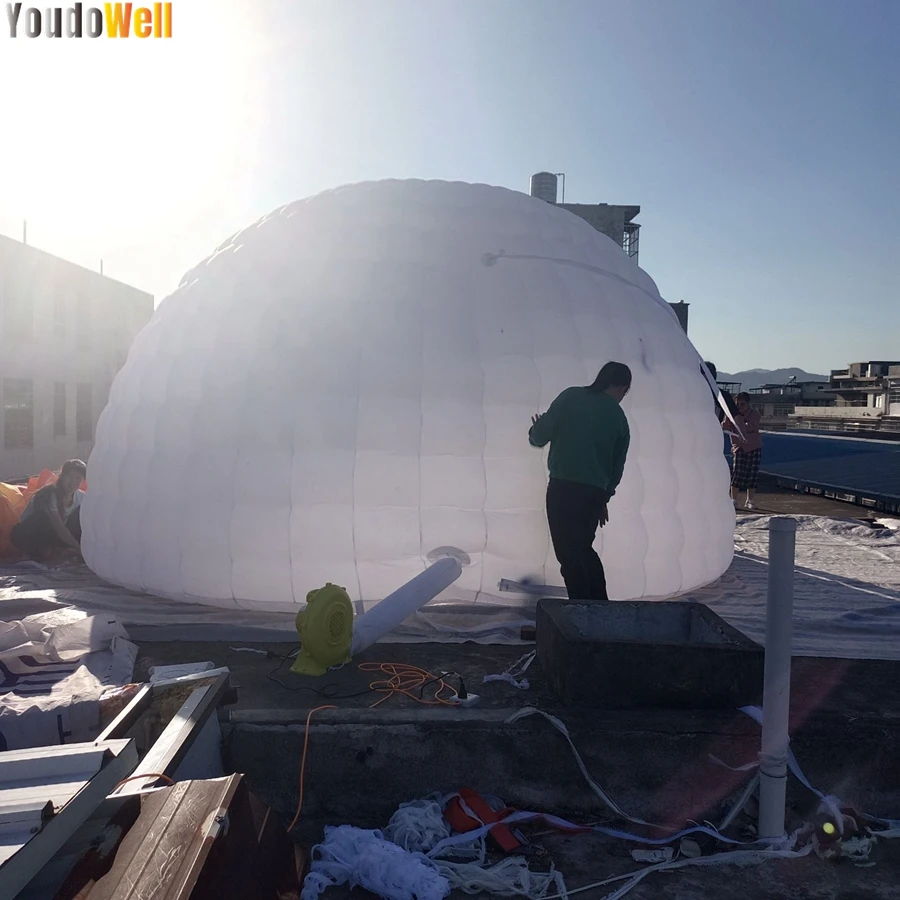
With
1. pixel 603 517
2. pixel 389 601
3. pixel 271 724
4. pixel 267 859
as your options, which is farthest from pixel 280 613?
pixel 267 859

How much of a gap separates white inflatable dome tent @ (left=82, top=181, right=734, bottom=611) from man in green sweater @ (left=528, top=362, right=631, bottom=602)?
0.46m

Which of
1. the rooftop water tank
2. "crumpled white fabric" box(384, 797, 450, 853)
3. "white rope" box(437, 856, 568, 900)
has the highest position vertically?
the rooftop water tank

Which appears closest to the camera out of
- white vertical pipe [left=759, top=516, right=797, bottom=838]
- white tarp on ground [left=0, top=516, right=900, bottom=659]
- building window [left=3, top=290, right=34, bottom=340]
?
white vertical pipe [left=759, top=516, right=797, bottom=838]

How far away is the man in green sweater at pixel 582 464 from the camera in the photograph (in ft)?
14.8

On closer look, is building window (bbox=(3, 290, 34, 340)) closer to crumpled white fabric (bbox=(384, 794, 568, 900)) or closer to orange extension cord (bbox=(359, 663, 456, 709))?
orange extension cord (bbox=(359, 663, 456, 709))

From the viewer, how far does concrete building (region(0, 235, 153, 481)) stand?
20.8 m

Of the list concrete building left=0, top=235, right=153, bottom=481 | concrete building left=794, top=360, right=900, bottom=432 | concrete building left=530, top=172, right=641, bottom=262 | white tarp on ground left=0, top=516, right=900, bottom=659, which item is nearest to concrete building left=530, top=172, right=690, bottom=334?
concrete building left=530, top=172, right=641, bottom=262

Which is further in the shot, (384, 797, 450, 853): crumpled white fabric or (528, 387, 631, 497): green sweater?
(528, 387, 631, 497): green sweater

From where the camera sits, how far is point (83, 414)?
25.4m

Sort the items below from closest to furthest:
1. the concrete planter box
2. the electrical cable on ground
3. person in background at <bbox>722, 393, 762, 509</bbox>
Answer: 1. the electrical cable on ground
2. the concrete planter box
3. person in background at <bbox>722, 393, 762, 509</bbox>

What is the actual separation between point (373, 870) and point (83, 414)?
25.9 m

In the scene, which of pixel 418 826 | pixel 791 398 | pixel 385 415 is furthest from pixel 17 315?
pixel 791 398

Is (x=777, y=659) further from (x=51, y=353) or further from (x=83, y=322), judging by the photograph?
(x=83, y=322)

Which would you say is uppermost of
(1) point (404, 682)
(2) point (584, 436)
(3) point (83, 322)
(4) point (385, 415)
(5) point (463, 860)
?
(3) point (83, 322)
